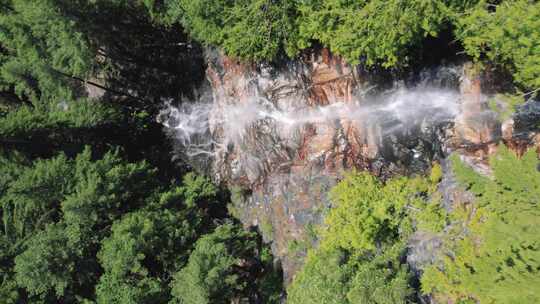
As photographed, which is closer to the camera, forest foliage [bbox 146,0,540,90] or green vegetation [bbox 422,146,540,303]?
green vegetation [bbox 422,146,540,303]

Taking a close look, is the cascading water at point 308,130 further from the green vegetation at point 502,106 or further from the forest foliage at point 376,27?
the forest foliage at point 376,27

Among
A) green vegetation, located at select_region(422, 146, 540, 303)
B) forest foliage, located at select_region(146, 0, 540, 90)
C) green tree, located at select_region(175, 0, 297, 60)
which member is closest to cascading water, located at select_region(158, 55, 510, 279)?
forest foliage, located at select_region(146, 0, 540, 90)

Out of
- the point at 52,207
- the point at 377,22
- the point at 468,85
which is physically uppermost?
the point at 377,22

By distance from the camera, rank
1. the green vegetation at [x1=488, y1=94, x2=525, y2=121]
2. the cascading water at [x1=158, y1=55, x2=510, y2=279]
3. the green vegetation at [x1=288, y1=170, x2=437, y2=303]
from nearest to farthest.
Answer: the green vegetation at [x1=288, y1=170, x2=437, y2=303] → the green vegetation at [x1=488, y1=94, x2=525, y2=121] → the cascading water at [x1=158, y1=55, x2=510, y2=279]

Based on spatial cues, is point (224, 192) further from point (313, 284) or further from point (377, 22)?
point (377, 22)

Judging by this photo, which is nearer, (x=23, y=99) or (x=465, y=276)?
(x=465, y=276)

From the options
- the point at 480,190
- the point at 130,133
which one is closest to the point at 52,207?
the point at 130,133

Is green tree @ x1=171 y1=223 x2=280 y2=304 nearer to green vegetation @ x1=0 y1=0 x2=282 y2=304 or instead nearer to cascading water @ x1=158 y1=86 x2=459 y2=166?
green vegetation @ x1=0 y1=0 x2=282 y2=304
